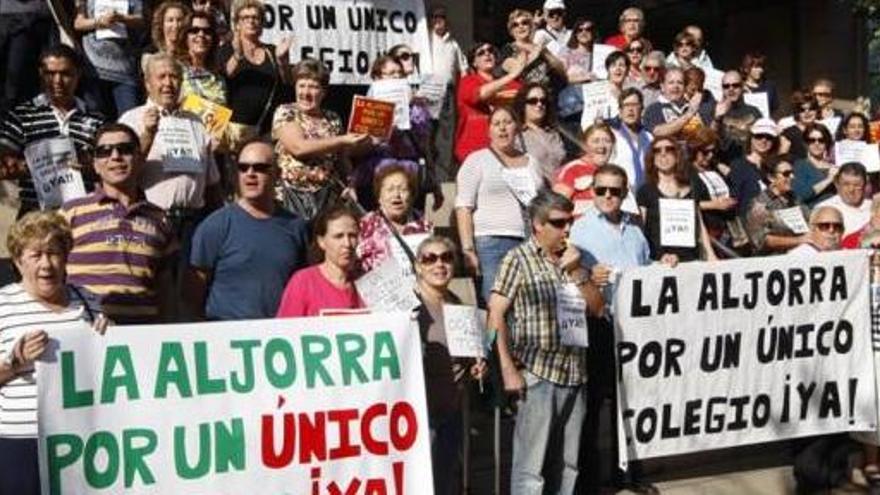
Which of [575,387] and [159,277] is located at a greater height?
[159,277]

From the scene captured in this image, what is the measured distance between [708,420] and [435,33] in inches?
155

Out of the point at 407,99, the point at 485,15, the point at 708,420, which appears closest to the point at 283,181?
the point at 407,99

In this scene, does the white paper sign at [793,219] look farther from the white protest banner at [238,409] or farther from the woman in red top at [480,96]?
the white protest banner at [238,409]

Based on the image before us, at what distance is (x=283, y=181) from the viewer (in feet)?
23.1

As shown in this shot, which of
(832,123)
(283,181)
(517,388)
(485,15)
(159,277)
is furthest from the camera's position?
(485,15)

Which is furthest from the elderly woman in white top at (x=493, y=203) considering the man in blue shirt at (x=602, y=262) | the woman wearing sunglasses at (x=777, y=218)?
the woman wearing sunglasses at (x=777, y=218)

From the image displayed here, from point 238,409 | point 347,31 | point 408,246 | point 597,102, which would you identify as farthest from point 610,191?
point 347,31

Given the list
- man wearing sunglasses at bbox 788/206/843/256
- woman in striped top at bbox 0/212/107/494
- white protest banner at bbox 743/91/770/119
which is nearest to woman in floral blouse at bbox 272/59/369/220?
woman in striped top at bbox 0/212/107/494

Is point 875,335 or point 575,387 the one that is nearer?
point 575,387

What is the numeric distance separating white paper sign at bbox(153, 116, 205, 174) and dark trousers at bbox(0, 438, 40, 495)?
1.79 m

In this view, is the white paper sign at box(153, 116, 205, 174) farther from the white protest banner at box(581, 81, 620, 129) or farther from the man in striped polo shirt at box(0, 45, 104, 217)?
the white protest banner at box(581, 81, 620, 129)

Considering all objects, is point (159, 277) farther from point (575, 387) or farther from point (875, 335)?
point (875, 335)

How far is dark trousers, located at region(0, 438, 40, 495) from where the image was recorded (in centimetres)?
499

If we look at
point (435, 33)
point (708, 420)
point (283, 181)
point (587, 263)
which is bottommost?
point (708, 420)
